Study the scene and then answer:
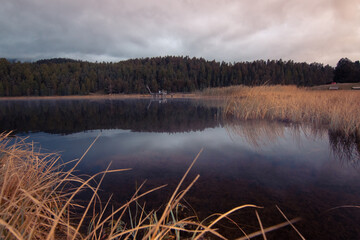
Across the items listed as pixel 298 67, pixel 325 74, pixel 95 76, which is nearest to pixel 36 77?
pixel 95 76

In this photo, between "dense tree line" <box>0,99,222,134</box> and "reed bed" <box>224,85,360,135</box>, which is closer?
"reed bed" <box>224,85,360,135</box>

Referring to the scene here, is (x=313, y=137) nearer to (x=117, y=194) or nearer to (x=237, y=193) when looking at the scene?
(x=237, y=193)

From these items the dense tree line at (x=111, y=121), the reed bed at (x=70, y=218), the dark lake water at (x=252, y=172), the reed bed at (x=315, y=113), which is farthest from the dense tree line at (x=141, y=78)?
the reed bed at (x=70, y=218)

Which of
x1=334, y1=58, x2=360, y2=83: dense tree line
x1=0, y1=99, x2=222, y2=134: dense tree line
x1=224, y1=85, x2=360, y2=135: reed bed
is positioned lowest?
x1=0, y1=99, x2=222, y2=134: dense tree line

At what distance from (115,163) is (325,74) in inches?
2208

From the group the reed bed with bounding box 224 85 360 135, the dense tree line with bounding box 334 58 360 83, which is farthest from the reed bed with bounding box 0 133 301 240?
the dense tree line with bounding box 334 58 360 83

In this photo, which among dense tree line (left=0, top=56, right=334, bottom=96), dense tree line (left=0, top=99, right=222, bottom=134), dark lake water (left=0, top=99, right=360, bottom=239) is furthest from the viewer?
dense tree line (left=0, top=56, right=334, bottom=96)

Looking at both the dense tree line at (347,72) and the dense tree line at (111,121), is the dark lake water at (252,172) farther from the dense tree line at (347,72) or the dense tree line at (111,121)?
the dense tree line at (347,72)

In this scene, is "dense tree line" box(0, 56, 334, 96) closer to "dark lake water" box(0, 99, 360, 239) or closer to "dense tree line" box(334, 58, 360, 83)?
"dense tree line" box(334, 58, 360, 83)

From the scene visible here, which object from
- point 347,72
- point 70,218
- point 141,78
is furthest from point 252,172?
point 141,78

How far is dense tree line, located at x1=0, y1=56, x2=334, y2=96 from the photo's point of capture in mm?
40281

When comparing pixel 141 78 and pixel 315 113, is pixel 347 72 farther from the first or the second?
pixel 141 78

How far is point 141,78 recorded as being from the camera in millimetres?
47844

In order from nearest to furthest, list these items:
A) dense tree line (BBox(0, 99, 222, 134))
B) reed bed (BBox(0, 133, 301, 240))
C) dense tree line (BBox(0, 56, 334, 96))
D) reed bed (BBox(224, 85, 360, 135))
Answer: reed bed (BBox(0, 133, 301, 240)) → reed bed (BBox(224, 85, 360, 135)) → dense tree line (BBox(0, 99, 222, 134)) → dense tree line (BBox(0, 56, 334, 96))
